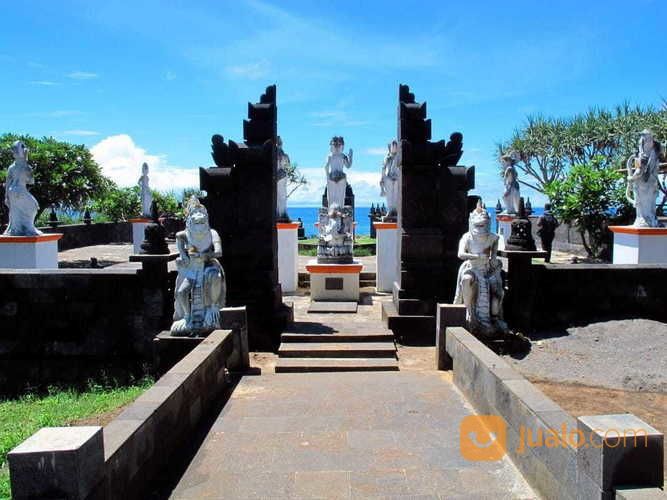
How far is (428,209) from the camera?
8.77 meters

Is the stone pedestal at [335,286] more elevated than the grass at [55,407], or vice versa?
the stone pedestal at [335,286]

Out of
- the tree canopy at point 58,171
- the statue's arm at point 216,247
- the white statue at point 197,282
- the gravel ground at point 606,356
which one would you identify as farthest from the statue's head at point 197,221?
the tree canopy at point 58,171

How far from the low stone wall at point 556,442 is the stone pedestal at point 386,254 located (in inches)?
269

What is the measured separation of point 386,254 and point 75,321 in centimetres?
669

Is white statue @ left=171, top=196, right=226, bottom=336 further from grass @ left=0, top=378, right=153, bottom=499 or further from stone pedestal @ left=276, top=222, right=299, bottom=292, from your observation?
stone pedestal @ left=276, top=222, right=299, bottom=292

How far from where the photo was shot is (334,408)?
521cm

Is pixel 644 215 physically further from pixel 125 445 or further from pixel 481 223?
pixel 125 445

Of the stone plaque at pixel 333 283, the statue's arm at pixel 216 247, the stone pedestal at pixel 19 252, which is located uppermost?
the statue's arm at pixel 216 247

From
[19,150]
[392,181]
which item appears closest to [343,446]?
[392,181]

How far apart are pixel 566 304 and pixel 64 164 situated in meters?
17.2

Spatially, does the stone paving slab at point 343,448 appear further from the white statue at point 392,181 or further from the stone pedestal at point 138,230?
the stone pedestal at point 138,230

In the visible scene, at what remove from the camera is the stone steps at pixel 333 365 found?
22.8ft

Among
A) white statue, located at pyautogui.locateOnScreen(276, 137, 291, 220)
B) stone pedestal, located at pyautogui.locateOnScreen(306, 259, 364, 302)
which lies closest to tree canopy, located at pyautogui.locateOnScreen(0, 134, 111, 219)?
white statue, located at pyautogui.locateOnScreen(276, 137, 291, 220)

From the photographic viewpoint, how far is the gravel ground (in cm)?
648
